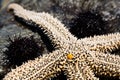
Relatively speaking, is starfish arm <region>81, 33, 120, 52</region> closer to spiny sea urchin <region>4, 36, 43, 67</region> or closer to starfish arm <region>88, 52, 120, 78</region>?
starfish arm <region>88, 52, 120, 78</region>

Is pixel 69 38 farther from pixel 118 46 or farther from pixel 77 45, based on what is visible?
pixel 118 46

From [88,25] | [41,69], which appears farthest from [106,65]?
[88,25]

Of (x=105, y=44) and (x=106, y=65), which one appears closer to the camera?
(x=106, y=65)

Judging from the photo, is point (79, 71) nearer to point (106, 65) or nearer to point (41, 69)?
point (106, 65)

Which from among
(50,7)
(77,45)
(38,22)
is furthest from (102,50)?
(50,7)

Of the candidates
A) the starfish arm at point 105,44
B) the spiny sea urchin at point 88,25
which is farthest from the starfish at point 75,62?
the spiny sea urchin at point 88,25
